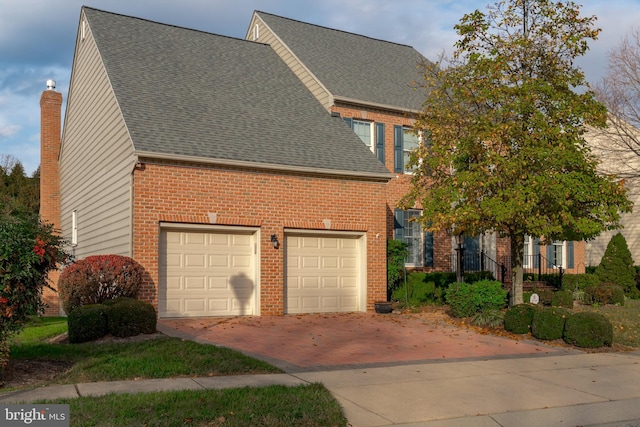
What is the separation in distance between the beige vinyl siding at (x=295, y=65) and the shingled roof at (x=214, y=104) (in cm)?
33

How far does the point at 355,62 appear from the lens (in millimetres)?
24797

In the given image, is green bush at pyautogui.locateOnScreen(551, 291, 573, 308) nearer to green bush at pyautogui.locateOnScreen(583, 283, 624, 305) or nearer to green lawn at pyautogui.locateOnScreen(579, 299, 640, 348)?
green lawn at pyautogui.locateOnScreen(579, 299, 640, 348)

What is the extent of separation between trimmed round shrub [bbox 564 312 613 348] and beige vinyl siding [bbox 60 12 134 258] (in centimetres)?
1012

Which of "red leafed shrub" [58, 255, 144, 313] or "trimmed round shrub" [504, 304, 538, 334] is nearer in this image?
"red leafed shrub" [58, 255, 144, 313]

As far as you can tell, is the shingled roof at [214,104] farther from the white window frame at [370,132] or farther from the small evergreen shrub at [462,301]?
the small evergreen shrub at [462,301]

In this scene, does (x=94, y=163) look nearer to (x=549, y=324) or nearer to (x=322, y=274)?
(x=322, y=274)

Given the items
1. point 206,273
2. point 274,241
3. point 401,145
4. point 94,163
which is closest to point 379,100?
point 401,145

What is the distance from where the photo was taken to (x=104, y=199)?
18391 mm

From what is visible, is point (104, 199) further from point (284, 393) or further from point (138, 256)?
point (284, 393)

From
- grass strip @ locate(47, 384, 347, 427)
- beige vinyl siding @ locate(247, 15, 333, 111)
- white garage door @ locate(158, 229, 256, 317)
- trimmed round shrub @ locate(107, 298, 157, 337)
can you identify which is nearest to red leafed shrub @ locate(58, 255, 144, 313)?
white garage door @ locate(158, 229, 256, 317)

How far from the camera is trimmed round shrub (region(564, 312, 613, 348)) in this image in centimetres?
1338

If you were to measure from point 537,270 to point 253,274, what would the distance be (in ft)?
44.8

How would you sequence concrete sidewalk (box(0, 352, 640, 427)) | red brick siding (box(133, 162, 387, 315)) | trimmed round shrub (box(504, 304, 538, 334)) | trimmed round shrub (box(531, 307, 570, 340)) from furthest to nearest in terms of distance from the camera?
red brick siding (box(133, 162, 387, 315))
trimmed round shrub (box(504, 304, 538, 334))
trimmed round shrub (box(531, 307, 570, 340))
concrete sidewalk (box(0, 352, 640, 427))

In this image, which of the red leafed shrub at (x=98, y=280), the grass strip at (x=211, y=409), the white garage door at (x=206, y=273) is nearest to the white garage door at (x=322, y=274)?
the white garage door at (x=206, y=273)
